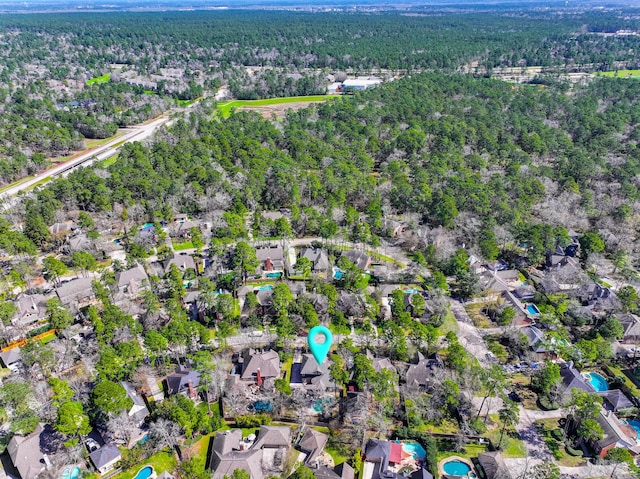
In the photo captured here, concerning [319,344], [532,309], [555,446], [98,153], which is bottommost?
[98,153]

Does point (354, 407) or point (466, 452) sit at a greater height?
point (354, 407)

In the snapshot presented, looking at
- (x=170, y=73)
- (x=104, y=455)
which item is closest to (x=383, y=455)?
(x=104, y=455)

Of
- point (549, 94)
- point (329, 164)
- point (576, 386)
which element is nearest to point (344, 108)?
point (329, 164)

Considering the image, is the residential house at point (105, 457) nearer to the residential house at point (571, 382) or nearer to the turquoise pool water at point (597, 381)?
the residential house at point (571, 382)

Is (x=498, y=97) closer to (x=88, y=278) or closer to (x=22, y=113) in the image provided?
(x=88, y=278)

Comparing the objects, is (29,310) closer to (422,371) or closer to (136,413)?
(136,413)

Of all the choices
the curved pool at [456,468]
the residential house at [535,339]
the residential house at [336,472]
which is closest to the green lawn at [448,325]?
the residential house at [535,339]

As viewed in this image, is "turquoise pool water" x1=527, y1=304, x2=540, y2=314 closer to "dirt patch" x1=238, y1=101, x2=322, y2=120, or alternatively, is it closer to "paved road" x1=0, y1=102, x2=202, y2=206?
"paved road" x1=0, y1=102, x2=202, y2=206
